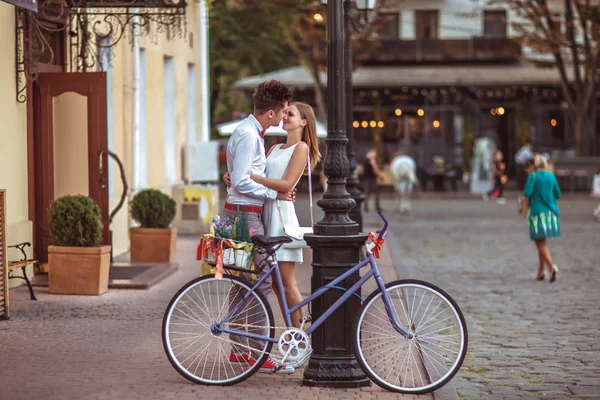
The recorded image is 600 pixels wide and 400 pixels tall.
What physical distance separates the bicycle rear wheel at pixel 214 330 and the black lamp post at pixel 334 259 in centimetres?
37

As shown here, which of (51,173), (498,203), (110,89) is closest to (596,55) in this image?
(498,203)

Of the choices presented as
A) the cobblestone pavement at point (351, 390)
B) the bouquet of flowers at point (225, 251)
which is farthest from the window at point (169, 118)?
the bouquet of flowers at point (225, 251)

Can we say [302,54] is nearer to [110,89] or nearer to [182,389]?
[110,89]

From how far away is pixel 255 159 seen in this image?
8.63m

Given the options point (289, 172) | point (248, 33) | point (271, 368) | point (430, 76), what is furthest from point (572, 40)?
point (271, 368)

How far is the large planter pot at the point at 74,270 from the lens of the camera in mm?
12766

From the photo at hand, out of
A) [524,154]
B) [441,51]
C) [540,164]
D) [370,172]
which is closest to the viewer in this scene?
[540,164]

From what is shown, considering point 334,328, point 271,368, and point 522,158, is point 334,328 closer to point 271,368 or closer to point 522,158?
point 271,368

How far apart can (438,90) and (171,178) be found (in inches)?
945

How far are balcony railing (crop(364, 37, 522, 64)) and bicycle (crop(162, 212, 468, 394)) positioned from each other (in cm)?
4016

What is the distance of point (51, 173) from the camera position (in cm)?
1459

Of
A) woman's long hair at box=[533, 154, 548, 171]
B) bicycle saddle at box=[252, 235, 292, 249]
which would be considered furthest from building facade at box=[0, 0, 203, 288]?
bicycle saddle at box=[252, 235, 292, 249]

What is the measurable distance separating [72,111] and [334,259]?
8.51 meters

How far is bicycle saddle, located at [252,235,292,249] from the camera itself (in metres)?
8.02
